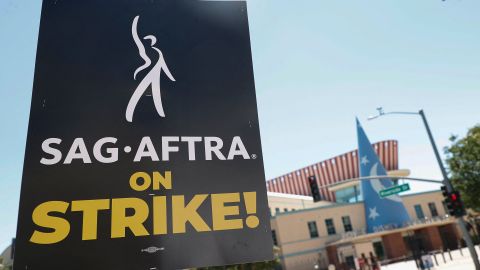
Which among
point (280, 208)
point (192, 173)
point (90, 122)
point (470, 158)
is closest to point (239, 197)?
point (192, 173)

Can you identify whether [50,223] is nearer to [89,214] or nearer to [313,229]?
[89,214]

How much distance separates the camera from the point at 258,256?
2.52m

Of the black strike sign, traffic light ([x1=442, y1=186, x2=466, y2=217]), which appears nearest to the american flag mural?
traffic light ([x1=442, y1=186, x2=466, y2=217])

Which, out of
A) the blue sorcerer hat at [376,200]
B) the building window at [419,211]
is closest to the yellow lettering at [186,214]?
the blue sorcerer hat at [376,200]

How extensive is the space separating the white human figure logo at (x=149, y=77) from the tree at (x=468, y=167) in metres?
25.5

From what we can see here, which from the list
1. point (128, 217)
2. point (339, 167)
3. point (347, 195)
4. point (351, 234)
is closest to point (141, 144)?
point (128, 217)

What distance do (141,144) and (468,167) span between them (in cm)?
2575

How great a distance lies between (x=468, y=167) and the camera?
2255cm

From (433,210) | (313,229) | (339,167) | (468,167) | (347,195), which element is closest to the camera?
(468,167)

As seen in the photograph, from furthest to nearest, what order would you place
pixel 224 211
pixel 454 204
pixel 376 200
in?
pixel 376 200 < pixel 454 204 < pixel 224 211

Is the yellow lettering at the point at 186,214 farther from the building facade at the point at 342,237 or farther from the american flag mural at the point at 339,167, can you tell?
the american flag mural at the point at 339,167

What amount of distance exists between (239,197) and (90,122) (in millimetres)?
1263

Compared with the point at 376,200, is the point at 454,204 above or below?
below

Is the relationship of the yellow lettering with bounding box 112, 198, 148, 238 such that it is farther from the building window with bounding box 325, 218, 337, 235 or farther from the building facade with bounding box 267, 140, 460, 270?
the building window with bounding box 325, 218, 337, 235
